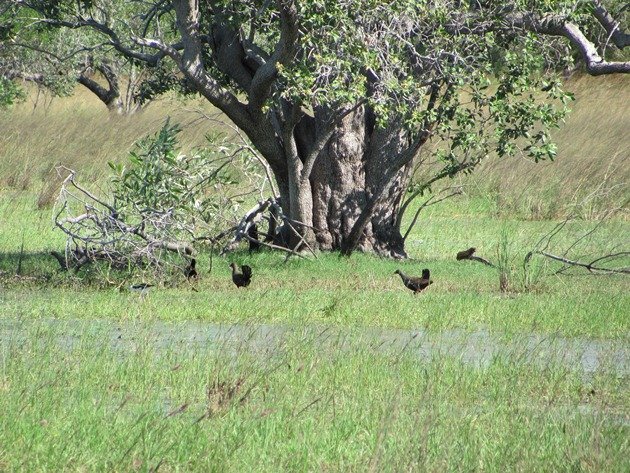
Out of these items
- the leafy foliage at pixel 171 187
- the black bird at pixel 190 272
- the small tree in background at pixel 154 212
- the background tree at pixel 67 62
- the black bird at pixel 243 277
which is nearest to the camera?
the black bird at pixel 243 277

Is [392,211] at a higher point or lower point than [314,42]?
lower

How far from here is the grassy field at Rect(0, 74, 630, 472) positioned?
5.22 meters

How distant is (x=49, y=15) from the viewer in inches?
521

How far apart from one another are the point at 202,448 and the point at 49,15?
8.98 m

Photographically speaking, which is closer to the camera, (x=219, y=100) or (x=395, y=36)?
(x=395, y=36)

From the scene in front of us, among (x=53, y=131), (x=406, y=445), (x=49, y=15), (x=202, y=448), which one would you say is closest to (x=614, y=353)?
(x=406, y=445)

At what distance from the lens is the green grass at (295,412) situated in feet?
16.8

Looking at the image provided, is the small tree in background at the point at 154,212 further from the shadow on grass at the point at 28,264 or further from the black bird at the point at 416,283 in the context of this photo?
the black bird at the point at 416,283

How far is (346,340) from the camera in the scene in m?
8.49

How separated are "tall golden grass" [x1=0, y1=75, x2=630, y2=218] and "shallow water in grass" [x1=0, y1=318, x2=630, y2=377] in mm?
7805

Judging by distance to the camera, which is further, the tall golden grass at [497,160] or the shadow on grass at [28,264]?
the tall golden grass at [497,160]

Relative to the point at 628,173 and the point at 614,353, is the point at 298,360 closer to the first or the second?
the point at 614,353

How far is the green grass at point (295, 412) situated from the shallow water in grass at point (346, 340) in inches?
6.8

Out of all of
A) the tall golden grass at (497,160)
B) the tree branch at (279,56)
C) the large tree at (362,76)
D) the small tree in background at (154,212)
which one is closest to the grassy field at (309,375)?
the small tree in background at (154,212)
